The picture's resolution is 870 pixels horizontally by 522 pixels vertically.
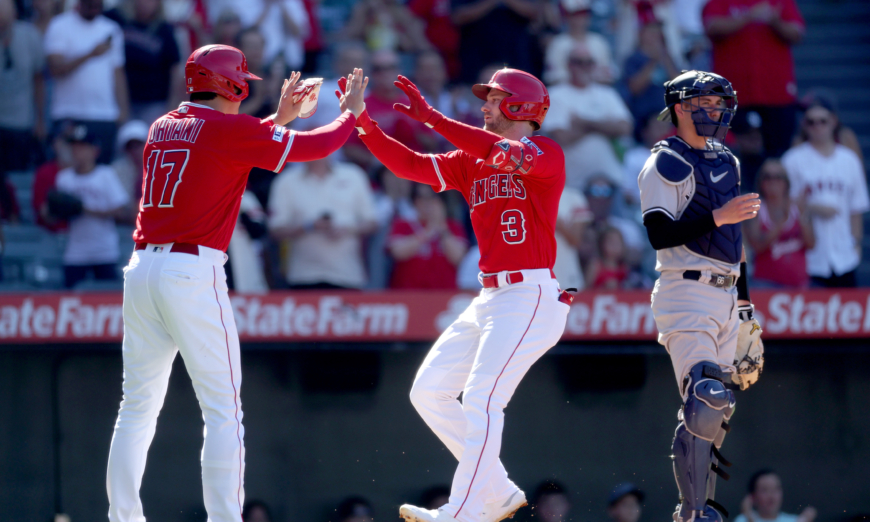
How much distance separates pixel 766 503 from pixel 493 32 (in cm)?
435

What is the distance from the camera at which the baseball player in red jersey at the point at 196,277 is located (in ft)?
12.9

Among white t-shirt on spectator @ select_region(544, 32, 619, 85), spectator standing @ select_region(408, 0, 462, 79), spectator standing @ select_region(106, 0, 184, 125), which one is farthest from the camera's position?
spectator standing @ select_region(408, 0, 462, 79)

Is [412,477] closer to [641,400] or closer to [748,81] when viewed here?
[641,400]

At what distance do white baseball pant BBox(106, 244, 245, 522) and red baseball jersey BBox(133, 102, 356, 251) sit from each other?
0.10 m

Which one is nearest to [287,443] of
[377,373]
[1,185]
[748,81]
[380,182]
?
[377,373]

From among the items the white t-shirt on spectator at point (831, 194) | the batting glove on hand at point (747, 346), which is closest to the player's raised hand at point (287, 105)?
the batting glove on hand at point (747, 346)

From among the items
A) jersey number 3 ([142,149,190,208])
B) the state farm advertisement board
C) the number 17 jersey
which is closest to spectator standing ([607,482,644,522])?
the state farm advertisement board

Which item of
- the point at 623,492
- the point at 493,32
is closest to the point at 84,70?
the point at 493,32

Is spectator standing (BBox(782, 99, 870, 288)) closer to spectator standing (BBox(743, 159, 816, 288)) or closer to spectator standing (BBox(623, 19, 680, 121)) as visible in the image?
spectator standing (BBox(743, 159, 816, 288))

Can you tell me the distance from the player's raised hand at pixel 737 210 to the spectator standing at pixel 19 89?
5.78m

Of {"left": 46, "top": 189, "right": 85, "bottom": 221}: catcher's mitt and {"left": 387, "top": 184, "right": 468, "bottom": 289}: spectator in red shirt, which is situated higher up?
{"left": 46, "top": 189, "right": 85, "bottom": 221}: catcher's mitt

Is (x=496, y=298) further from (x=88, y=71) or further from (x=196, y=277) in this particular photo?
(x=88, y=71)

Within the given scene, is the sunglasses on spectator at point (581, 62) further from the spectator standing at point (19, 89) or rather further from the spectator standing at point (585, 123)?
the spectator standing at point (19, 89)

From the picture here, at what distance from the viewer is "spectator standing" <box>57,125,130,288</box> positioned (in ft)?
23.0
